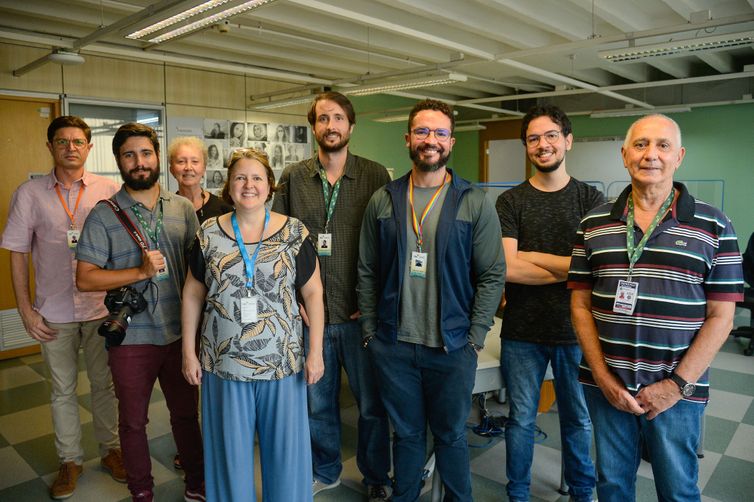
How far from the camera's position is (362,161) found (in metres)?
2.62

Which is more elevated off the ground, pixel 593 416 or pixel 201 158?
pixel 201 158

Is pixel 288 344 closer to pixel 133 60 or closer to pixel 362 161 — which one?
pixel 362 161

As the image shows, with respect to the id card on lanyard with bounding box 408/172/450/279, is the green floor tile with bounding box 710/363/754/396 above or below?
below

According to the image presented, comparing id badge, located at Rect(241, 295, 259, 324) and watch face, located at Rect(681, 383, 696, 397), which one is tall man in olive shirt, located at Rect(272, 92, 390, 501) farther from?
watch face, located at Rect(681, 383, 696, 397)

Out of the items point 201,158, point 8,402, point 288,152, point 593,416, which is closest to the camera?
point 593,416

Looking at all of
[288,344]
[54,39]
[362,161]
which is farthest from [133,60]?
[288,344]

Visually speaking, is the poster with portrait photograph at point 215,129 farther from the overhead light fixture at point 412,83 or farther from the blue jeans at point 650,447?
the blue jeans at point 650,447

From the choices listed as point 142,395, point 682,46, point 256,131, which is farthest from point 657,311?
point 256,131

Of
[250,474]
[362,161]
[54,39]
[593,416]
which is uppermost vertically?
[54,39]

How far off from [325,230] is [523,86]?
781cm

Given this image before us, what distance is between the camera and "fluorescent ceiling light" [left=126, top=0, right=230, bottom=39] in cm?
342

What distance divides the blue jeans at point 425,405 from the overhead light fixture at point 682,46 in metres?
3.64

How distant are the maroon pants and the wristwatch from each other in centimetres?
195

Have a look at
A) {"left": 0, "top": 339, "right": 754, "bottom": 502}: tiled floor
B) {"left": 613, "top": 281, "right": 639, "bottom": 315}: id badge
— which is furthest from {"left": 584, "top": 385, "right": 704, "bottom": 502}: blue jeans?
{"left": 0, "top": 339, "right": 754, "bottom": 502}: tiled floor
